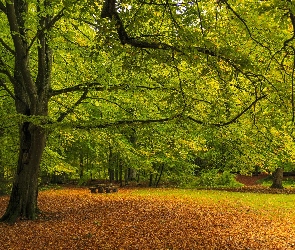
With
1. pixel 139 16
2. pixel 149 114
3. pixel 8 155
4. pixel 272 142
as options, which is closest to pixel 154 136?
pixel 149 114

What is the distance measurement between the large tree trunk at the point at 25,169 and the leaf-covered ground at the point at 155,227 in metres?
0.56

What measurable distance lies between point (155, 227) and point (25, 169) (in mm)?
5416

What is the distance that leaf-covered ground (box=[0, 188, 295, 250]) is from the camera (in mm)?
10156

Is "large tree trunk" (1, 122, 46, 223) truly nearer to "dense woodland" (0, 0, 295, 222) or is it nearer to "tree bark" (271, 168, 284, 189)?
"dense woodland" (0, 0, 295, 222)

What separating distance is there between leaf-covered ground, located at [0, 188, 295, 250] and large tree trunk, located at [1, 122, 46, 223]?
56cm

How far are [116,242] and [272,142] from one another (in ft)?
20.0

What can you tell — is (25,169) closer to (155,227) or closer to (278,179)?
(155,227)

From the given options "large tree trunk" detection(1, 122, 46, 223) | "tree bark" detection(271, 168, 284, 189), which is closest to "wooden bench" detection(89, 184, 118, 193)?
"large tree trunk" detection(1, 122, 46, 223)

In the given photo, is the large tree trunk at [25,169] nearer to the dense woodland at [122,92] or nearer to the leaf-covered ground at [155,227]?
the dense woodland at [122,92]

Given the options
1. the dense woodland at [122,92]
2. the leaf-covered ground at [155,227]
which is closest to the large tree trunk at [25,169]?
the dense woodland at [122,92]

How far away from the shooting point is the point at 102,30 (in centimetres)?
656

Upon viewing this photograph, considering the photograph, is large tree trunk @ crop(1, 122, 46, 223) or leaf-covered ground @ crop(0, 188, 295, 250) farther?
large tree trunk @ crop(1, 122, 46, 223)

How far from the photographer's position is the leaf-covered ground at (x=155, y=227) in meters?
10.2

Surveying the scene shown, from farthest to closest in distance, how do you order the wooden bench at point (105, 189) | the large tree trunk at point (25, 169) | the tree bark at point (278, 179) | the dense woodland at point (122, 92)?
the tree bark at point (278, 179)
the wooden bench at point (105, 189)
the large tree trunk at point (25, 169)
the dense woodland at point (122, 92)
